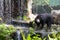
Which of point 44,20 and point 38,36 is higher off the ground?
point 44,20

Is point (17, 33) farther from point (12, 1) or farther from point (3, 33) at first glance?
point (12, 1)

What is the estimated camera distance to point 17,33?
26.2ft

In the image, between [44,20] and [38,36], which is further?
[44,20]

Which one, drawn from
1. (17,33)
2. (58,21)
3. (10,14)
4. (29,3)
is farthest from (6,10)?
(17,33)

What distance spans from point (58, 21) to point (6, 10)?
2687mm

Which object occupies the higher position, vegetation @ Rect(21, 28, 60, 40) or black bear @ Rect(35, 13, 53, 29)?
black bear @ Rect(35, 13, 53, 29)

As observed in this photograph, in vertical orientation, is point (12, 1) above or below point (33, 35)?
above

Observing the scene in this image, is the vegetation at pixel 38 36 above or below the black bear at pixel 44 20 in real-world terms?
below

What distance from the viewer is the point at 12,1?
447 inches

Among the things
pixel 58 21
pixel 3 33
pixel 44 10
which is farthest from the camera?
pixel 44 10

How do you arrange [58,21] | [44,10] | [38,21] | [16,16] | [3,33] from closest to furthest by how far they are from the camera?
[3,33], [38,21], [58,21], [16,16], [44,10]

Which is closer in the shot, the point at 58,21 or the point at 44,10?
the point at 58,21

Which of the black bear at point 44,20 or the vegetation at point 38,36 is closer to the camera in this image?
the vegetation at point 38,36

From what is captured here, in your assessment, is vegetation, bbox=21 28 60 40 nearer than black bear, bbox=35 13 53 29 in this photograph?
→ Yes
